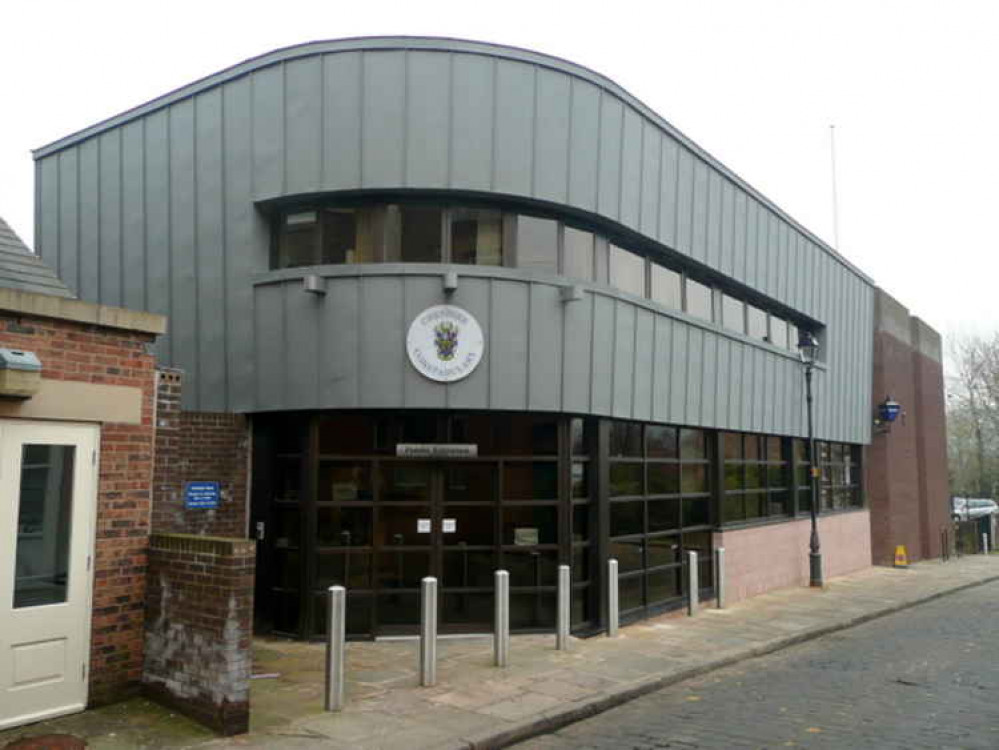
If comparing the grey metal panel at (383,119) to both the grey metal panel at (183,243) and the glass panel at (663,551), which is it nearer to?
the grey metal panel at (183,243)

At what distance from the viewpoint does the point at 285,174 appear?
11141 mm

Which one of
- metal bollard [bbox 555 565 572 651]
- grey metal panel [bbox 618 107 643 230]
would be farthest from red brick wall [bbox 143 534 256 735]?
grey metal panel [bbox 618 107 643 230]

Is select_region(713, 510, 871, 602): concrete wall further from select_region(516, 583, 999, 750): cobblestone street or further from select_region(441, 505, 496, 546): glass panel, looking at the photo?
select_region(441, 505, 496, 546): glass panel

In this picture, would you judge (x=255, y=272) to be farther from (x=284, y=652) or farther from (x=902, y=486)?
(x=902, y=486)

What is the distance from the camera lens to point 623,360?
1241cm

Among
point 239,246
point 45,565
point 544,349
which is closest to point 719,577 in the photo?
point 544,349

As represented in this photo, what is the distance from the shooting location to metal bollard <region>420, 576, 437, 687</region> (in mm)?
8672

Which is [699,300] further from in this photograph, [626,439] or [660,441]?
[626,439]

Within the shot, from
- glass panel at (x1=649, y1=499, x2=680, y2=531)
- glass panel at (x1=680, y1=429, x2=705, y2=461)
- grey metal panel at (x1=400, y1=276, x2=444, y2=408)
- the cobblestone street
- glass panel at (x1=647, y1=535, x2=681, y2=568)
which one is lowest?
the cobblestone street

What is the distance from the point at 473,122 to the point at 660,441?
20.3ft

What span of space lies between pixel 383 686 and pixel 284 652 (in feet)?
7.01

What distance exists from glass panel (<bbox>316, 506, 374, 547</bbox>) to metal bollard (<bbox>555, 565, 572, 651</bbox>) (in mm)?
2520

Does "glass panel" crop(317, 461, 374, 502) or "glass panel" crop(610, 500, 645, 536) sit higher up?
"glass panel" crop(317, 461, 374, 502)

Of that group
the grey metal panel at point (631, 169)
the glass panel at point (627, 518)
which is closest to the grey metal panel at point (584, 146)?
the grey metal panel at point (631, 169)
